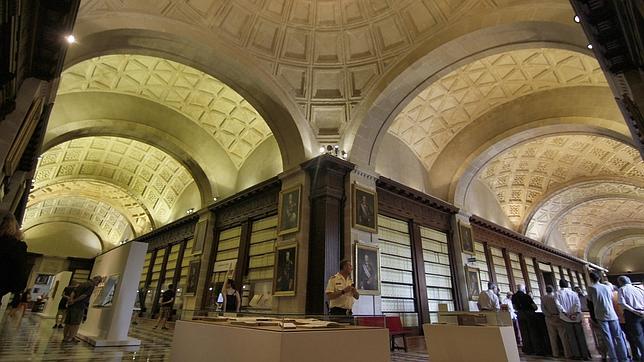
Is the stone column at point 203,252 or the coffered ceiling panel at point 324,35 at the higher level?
the coffered ceiling panel at point 324,35

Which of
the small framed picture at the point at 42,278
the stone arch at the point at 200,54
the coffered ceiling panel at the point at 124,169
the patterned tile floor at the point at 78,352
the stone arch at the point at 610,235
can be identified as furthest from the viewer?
the small framed picture at the point at 42,278

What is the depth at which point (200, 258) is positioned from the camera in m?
10.7

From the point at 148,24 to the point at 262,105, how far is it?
10.0 ft

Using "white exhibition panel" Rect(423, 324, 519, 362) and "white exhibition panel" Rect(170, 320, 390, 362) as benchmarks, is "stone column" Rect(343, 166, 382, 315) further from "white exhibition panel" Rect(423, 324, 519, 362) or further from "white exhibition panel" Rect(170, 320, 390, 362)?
"white exhibition panel" Rect(170, 320, 390, 362)

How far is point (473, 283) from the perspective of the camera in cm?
1002

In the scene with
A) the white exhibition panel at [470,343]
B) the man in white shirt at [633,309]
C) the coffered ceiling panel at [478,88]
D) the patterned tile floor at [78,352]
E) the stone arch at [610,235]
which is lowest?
the patterned tile floor at [78,352]

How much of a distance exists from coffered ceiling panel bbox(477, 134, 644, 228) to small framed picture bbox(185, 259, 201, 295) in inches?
405

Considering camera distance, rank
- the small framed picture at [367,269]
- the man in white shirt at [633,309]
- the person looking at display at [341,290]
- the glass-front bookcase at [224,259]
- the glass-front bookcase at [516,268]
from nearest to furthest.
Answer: the person looking at display at [341,290]
the man in white shirt at [633,309]
the small framed picture at [367,269]
the glass-front bookcase at [224,259]
the glass-front bookcase at [516,268]

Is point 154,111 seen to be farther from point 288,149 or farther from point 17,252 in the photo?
point 17,252

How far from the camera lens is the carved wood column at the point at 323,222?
22.1 ft

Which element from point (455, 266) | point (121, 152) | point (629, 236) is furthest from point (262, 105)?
point (629, 236)

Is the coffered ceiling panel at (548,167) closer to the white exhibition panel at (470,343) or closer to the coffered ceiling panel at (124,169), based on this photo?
the white exhibition panel at (470,343)

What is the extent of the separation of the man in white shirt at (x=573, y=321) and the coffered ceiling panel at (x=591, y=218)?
44.0 ft

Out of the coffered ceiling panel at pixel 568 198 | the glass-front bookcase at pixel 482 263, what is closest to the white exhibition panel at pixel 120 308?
the glass-front bookcase at pixel 482 263
